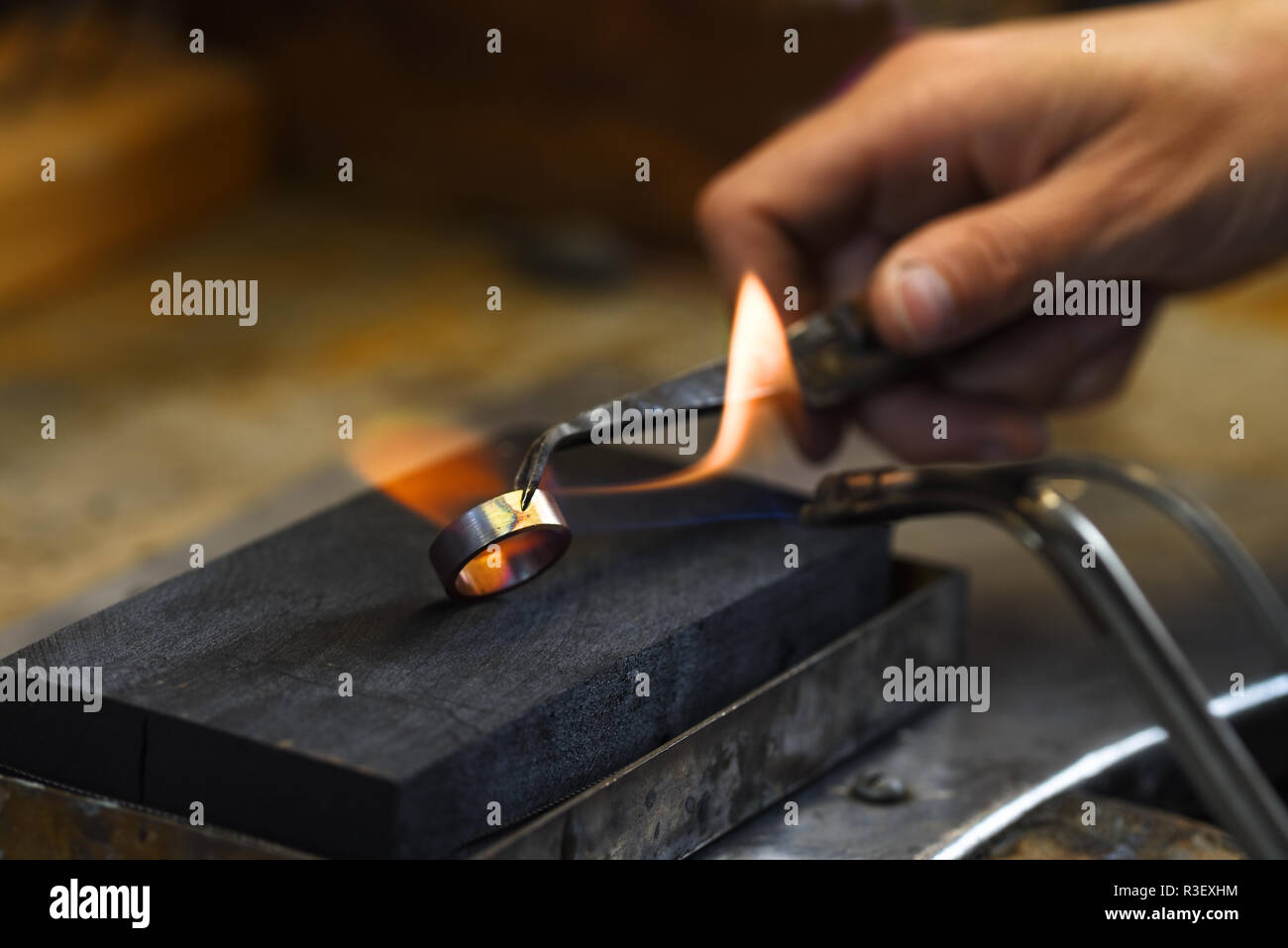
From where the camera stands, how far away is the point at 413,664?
0.67 m

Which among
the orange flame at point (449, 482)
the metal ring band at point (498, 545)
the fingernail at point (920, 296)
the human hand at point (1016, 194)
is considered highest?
the human hand at point (1016, 194)

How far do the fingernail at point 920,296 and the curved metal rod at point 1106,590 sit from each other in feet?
0.44

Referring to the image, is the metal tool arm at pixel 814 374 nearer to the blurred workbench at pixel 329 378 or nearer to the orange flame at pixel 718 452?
the orange flame at pixel 718 452

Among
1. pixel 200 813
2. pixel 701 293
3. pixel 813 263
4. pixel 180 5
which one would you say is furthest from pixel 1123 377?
pixel 180 5

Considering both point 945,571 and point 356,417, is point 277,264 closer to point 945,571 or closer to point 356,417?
point 356,417

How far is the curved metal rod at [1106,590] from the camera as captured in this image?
692mm

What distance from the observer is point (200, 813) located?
61 cm

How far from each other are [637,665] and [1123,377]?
764mm

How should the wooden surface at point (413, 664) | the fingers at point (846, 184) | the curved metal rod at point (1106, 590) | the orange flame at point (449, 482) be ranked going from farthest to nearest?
the fingers at point (846, 184) → the orange flame at point (449, 482) → the curved metal rod at point (1106, 590) → the wooden surface at point (413, 664)

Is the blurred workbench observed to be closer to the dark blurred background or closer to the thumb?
the dark blurred background

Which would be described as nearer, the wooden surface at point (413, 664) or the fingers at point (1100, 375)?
the wooden surface at point (413, 664)

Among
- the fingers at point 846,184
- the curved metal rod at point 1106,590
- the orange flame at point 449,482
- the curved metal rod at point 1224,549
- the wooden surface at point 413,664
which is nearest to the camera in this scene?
the wooden surface at point 413,664

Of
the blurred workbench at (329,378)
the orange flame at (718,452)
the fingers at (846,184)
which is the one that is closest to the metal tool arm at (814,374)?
the orange flame at (718,452)

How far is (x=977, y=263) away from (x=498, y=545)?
0.41 metres
